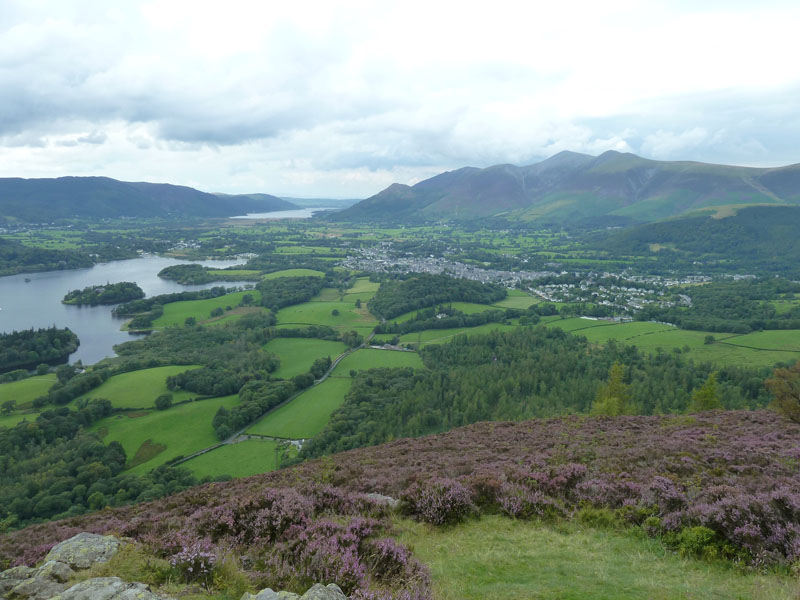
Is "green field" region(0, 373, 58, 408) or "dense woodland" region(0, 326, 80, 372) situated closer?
"green field" region(0, 373, 58, 408)

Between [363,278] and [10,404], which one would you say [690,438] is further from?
[363,278]

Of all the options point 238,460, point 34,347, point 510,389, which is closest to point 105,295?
point 34,347

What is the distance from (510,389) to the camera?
64.5 meters

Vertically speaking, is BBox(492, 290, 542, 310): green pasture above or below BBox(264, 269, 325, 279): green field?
below

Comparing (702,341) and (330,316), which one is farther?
(330,316)

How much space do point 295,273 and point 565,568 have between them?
605 ft

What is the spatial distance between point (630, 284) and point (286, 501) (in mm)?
178844

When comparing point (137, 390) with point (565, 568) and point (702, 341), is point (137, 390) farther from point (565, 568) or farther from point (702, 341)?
point (702, 341)

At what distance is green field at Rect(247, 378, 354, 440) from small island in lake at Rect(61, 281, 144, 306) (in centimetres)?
11540

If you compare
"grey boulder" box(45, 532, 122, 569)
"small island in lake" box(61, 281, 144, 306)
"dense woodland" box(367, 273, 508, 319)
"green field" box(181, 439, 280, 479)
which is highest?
"grey boulder" box(45, 532, 122, 569)

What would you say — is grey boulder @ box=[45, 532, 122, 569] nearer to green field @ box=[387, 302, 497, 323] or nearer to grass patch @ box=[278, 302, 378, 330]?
grass patch @ box=[278, 302, 378, 330]

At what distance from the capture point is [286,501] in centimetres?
1315

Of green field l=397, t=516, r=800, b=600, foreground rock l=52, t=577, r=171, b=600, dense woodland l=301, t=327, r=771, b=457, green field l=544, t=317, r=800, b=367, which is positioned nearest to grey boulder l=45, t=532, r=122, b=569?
foreground rock l=52, t=577, r=171, b=600

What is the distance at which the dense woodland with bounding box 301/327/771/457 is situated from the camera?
53.5m
